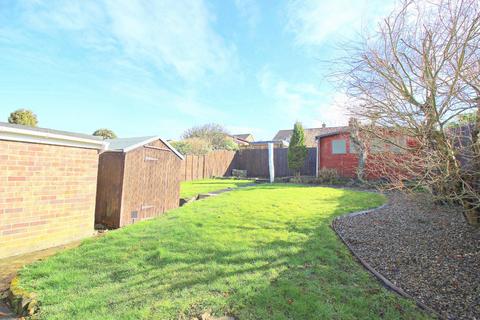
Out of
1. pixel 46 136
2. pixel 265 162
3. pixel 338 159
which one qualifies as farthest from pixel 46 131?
pixel 265 162

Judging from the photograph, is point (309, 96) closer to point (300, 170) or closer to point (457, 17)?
point (457, 17)

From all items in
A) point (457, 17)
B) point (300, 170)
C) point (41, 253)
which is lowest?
point (41, 253)

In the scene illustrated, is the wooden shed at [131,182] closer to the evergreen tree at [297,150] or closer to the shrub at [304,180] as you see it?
the shrub at [304,180]

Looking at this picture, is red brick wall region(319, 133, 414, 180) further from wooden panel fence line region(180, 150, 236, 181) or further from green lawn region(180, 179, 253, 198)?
wooden panel fence line region(180, 150, 236, 181)

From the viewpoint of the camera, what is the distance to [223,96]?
17406 millimetres

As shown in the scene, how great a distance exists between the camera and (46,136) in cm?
438

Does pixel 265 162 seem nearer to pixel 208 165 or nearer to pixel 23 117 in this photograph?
pixel 208 165

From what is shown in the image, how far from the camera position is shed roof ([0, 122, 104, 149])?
388cm

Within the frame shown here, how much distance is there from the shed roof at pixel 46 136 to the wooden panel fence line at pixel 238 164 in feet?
32.4

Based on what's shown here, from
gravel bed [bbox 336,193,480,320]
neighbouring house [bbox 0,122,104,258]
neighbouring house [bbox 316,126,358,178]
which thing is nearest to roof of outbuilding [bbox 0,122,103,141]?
neighbouring house [bbox 0,122,104,258]

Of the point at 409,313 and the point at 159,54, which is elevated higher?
the point at 159,54

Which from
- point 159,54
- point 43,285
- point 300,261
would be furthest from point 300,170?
point 43,285

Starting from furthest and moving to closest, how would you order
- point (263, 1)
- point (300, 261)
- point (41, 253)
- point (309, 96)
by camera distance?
point (263, 1), point (309, 96), point (41, 253), point (300, 261)

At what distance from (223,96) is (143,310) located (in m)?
16.3
